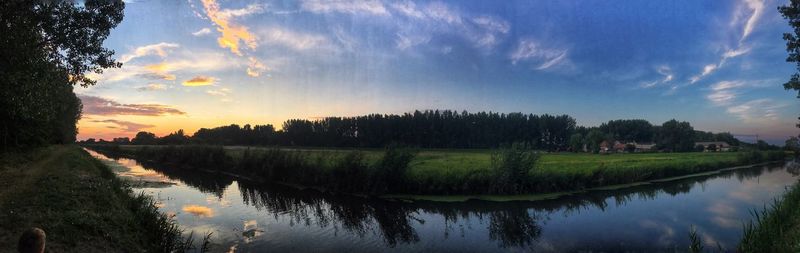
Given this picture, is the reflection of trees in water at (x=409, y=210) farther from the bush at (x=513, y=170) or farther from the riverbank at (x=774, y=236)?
the riverbank at (x=774, y=236)

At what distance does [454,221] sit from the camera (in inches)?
848

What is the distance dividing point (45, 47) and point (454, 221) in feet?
65.4

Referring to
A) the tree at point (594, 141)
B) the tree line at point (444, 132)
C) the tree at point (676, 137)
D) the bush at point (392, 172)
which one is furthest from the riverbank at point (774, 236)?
the tree at point (676, 137)

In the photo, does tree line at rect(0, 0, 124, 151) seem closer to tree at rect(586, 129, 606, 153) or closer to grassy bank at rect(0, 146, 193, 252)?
grassy bank at rect(0, 146, 193, 252)

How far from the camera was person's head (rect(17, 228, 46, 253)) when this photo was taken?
4.98m

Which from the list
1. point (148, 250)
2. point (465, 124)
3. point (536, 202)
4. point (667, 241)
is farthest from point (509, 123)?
point (148, 250)

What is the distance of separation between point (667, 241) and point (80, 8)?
27.9 metres

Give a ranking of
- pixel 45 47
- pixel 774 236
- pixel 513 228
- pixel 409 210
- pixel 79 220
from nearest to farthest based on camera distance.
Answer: pixel 774 236 → pixel 79 220 → pixel 45 47 → pixel 513 228 → pixel 409 210

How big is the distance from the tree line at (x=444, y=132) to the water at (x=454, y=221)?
8391cm

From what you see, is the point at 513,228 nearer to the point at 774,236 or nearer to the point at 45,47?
the point at 774,236

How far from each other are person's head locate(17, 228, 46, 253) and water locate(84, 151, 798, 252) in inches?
425

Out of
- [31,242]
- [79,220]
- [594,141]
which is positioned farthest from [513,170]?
[594,141]

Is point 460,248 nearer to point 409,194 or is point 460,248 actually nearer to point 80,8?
point 409,194

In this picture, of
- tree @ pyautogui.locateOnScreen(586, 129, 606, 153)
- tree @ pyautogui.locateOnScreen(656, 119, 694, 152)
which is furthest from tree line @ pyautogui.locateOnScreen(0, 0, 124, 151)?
tree @ pyautogui.locateOnScreen(656, 119, 694, 152)
